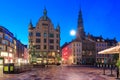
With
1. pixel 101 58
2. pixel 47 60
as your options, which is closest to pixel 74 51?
pixel 101 58

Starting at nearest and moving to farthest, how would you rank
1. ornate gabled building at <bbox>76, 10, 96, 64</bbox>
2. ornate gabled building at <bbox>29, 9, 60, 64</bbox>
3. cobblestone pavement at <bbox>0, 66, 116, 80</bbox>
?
cobblestone pavement at <bbox>0, 66, 116, 80</bbox>
ornate gabled building at <bbox>29, 9, 60, 64</bbox>
ornate gabled building at <bbox>76, 10, 96, 64</bbox>

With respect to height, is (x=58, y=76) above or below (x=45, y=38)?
below

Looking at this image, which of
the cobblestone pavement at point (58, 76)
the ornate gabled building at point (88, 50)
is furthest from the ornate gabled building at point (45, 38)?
the cobblestone pavement at point (58, 76)

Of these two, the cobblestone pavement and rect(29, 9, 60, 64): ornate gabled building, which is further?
rect(29, 9, 60, 64): ornate gabled building

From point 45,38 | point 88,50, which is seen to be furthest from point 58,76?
point 88,50

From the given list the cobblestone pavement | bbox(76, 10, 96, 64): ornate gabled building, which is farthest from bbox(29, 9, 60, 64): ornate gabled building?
Answer: the cobblestone pavement

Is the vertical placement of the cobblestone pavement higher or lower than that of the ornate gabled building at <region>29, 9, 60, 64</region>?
lower

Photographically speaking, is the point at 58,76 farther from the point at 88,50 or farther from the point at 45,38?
the point at 88,50

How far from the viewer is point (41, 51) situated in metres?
116

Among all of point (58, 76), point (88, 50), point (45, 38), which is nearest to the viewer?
point (58, 76)

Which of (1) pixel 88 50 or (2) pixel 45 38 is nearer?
(2) pixel 45 38

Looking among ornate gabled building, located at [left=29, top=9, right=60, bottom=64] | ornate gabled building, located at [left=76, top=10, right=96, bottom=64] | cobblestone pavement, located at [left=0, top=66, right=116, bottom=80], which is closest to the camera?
cobblestone pavement, located at [left=0, top=66, right=116, bottom=80]

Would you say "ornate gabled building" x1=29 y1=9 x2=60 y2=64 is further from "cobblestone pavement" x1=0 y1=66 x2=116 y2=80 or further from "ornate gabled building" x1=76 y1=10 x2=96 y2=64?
"cobblestone pavement" x1=0 y1=66 x2=116 y2=80

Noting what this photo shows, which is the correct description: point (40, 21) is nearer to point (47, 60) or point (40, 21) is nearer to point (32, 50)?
point (47, 60)
